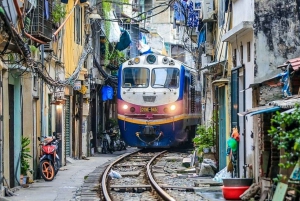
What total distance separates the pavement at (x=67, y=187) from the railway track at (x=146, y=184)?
1.19 feet

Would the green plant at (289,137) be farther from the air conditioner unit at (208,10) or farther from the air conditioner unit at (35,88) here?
the air conditioner unit at (208,10)

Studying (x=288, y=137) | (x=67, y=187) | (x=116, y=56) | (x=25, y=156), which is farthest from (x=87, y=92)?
(x=288, y=137)

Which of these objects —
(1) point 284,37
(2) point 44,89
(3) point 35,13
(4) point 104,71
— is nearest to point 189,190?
(1) point 284,37

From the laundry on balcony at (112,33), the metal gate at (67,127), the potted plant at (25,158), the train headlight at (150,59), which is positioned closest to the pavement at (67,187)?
the potted plant at (25,158)

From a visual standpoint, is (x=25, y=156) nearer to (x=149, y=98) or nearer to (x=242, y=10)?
(x=242, y=10)

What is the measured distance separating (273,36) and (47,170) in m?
7.49

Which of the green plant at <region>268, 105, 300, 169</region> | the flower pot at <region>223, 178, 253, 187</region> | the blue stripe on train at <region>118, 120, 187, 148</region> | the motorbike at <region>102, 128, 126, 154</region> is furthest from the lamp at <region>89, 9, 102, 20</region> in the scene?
the green plant at <region>268, 105, 300, 169</region>

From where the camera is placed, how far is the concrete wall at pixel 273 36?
14609 mm

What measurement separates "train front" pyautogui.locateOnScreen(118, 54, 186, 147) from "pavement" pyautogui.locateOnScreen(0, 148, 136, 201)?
173 inches

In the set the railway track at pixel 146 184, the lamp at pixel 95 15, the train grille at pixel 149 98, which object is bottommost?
the railway track at pixel 146 184

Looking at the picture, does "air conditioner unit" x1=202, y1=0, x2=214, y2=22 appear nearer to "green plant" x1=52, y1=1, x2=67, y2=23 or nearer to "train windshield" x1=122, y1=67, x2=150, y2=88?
"green plant" x1=52, y1=1, x2=67, y2=23

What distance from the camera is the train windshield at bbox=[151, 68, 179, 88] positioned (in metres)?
30.1

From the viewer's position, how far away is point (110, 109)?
4241 centimetres

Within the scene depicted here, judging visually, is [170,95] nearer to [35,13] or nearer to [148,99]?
[148,99]
